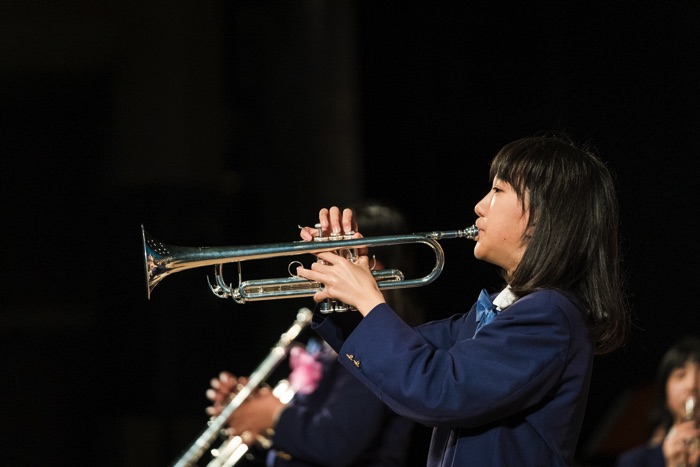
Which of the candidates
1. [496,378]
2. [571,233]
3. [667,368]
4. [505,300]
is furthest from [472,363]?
[667,368]

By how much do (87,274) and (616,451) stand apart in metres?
1.76

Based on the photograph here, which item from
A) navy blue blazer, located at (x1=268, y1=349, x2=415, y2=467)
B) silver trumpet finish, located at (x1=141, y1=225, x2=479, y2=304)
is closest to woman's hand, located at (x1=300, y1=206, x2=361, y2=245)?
silver trumpet finish, located at (x1=141, y1=225, x2=479, y2=304)

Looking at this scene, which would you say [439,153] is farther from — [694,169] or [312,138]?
[694,169]

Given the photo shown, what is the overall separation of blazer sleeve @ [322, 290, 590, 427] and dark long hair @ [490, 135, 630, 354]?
0.29ft

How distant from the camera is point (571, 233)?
5.33 ft

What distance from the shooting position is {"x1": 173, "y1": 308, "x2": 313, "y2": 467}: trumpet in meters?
2.75

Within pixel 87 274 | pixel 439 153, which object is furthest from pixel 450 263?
pixel 87 274

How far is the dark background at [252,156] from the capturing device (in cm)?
250

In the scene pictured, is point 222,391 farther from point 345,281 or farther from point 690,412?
point 690,412

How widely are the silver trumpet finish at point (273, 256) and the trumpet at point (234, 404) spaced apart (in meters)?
0.84

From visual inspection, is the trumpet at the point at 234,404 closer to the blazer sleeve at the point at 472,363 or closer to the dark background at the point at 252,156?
the dark background at the point at 252,156

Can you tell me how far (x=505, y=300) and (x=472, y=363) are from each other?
0.21m

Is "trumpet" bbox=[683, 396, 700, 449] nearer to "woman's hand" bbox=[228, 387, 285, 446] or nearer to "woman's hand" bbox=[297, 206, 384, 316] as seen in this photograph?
"woman's hand" bbox=[228, 387, 285, 446]

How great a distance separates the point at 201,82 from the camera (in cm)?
289
